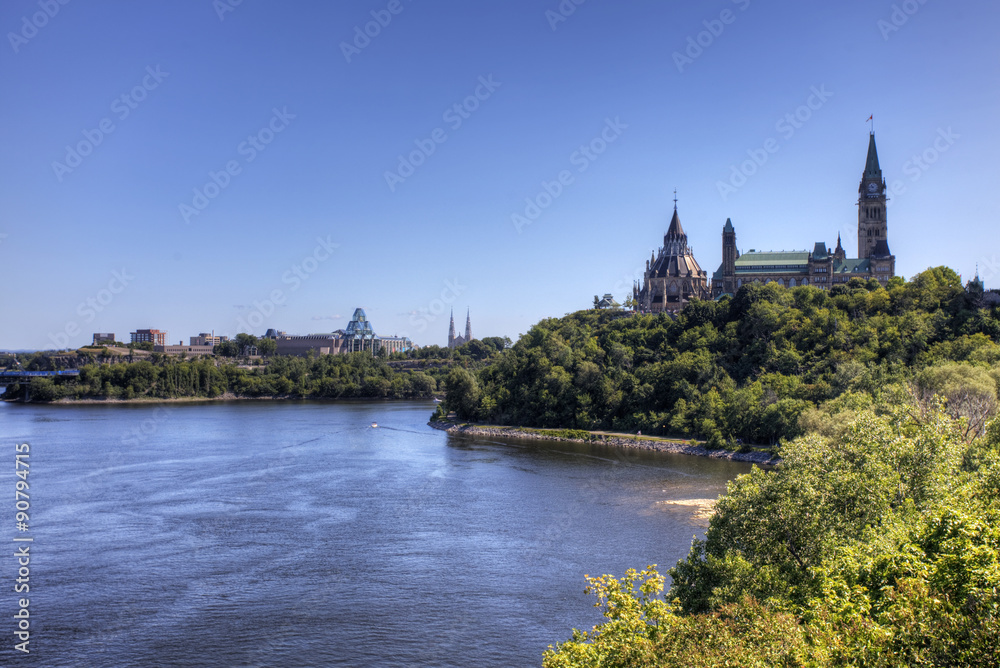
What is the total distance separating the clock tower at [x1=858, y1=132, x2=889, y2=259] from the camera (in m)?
100

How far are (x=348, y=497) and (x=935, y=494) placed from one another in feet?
105

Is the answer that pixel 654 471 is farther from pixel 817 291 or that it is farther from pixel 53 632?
pixel 817 291

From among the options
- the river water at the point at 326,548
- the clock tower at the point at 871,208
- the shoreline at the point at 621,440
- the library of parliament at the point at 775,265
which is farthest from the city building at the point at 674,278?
the river water at the point at 326,548

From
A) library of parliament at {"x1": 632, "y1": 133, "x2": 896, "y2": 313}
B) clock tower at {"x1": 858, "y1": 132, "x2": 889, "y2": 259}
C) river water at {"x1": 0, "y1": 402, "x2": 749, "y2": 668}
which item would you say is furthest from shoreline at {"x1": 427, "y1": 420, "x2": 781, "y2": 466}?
clock tower at {"x1": 858, "y1": 132, "x2": 889, "y2": 259}

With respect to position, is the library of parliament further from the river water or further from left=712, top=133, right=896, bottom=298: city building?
the river water

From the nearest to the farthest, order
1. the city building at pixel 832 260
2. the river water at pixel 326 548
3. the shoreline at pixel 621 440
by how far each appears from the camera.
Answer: the river water at pixel 326 548, the shoreline at pixel 621 440, the city building at pixel 832 260

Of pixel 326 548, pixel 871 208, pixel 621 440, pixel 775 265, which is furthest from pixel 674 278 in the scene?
pixel 326 548

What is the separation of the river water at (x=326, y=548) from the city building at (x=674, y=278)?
4641cm

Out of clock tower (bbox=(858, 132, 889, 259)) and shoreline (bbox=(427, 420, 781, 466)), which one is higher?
clock tower (bbox=(858, 132, 889, 259))

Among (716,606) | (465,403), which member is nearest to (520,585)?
(716,606)

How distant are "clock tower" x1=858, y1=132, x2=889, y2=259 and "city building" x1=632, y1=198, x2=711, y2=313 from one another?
2149 centimetres

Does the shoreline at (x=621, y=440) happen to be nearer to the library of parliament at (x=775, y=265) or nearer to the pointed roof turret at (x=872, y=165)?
the library of parliament at (x=775, y=265)

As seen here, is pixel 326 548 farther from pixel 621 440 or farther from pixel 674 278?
pixel 674 278

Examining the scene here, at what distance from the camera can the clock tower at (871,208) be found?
A: 100062 millimetres
